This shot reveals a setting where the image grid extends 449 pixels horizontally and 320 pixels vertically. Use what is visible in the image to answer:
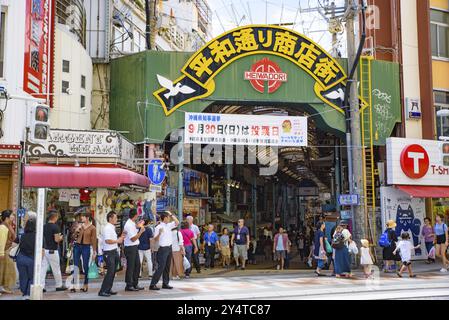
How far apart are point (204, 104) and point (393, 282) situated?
9284mm

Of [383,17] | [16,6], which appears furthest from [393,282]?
[16,6]

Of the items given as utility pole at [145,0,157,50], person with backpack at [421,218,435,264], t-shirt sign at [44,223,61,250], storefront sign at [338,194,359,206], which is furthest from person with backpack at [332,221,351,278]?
utility pole at [145,0,157,50]

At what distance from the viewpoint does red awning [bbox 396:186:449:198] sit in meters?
20.2

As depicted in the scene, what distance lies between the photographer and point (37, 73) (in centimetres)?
1697

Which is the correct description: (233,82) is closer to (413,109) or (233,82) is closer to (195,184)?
(195,184)

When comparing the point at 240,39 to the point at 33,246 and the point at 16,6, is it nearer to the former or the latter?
the point at 16,6

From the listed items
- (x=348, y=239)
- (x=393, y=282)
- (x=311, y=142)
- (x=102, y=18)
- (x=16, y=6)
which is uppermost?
(x=102, y=18)

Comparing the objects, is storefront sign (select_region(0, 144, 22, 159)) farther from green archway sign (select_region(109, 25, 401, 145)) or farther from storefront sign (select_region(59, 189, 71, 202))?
green archway sign (select_region(109, 25, 401, 145))

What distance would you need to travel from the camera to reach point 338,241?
16203 mm

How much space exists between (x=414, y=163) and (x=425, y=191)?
1168mm

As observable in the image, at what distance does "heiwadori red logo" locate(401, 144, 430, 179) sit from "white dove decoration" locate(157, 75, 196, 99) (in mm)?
8659

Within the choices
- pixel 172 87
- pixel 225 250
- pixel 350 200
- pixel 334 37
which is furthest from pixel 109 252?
pixel 334 37

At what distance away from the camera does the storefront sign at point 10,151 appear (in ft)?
51.8
